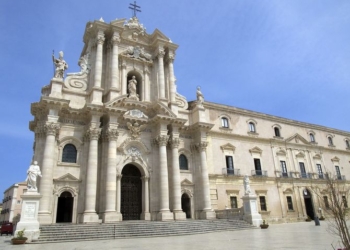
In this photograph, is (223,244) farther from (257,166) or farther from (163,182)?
(257,166)

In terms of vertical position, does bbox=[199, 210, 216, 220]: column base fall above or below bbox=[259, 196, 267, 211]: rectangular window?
below

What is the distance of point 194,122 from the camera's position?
28062mm

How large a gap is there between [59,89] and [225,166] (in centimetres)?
1710

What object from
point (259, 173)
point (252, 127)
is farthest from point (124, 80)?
point (259, 173)

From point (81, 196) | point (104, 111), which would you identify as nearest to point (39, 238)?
point (81, 196)

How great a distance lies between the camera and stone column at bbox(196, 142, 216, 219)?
→ 24.6m

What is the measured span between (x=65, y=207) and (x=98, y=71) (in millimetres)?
11276

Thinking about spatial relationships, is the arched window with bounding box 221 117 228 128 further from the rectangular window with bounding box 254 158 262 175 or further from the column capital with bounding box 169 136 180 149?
the column capital with bounding box 169 136 180 149

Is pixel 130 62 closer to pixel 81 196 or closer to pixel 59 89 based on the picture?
pixel 59 89

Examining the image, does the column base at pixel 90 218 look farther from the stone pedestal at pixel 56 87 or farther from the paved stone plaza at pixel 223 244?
the stone pedestal at pixel 56 87

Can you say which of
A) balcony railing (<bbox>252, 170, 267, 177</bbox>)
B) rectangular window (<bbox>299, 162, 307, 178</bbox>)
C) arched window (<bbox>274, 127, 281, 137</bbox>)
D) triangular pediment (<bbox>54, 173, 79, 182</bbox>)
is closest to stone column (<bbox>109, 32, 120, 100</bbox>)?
triangular pediment (<bbox>54, 173, 79, 182</bbox>)

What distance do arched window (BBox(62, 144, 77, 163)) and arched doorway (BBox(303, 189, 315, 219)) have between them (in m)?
26.2

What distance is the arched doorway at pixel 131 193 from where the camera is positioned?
23416 mm

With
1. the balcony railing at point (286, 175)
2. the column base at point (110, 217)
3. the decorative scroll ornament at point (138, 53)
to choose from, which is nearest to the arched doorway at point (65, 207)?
the column base at point (110, 217)
